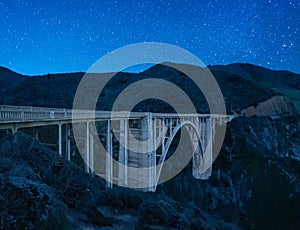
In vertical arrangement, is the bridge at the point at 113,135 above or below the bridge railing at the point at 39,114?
below

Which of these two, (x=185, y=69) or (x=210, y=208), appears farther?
(x=185, y=69)

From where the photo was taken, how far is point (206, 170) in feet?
149

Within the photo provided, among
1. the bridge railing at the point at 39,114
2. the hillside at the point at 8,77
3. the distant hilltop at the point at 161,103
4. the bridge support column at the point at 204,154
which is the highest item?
the hillside at the point at 8,77

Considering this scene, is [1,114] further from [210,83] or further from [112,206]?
[210,83]

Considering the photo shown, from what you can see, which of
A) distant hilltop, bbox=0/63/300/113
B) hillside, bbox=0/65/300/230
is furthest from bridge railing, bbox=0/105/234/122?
distant hilltop, bbox=0/63/300/113

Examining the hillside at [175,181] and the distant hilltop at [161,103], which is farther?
the distant hilltop at [161,103]

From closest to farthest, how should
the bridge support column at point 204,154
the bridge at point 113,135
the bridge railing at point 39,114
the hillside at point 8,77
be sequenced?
the bridge railing at point 39,114 → the bridge at point 113,135 → the bridge support column at point 204,154 → the hillside at point 8,77

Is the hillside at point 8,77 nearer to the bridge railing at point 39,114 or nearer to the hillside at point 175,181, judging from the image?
the hillside at point 175,181

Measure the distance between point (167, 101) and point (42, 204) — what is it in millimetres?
77160

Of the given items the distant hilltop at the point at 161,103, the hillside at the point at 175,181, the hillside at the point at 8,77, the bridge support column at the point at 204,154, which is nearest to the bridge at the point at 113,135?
the hillside at the point at 175,181

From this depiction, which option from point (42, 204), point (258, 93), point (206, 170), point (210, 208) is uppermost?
point (258, 93)

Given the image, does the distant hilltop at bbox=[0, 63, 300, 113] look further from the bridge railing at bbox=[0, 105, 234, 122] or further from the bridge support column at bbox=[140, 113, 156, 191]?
the bridge railing at bbox=[0, 105, 234, 122]

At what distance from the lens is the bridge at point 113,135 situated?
10195mm

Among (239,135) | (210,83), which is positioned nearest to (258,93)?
(210,83)
